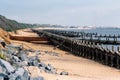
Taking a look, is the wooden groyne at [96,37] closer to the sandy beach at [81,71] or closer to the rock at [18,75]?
the sandy beach at [81,71]

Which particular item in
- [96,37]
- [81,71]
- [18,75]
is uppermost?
[18,75]

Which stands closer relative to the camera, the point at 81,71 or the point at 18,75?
the point at 18,75

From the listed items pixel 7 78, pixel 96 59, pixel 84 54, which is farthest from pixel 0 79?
Answer: pixel 84 54

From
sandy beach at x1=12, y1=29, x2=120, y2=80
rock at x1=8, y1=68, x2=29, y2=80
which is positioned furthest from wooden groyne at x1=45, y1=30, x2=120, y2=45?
rock at x1=8, y1=68, x2=29, y2=80

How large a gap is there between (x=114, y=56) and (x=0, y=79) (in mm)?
19707

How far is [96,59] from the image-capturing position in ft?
128

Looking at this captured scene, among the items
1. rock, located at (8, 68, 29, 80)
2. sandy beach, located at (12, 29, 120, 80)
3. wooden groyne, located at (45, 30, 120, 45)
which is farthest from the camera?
wooden groyne, located at (45, 30, 120, 45)

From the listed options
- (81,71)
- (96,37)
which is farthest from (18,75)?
(96,37)

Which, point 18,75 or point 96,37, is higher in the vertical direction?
point 18,75

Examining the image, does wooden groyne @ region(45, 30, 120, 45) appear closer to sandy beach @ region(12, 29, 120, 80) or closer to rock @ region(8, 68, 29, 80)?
sandy beach @ region(12, 29, 120, 80)

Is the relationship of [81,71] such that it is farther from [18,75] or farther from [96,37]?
[96,37]

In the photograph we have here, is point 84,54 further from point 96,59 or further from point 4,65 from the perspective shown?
point 4,65

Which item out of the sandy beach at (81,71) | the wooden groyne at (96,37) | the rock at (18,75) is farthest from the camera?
the wooden groyne at (96,37)

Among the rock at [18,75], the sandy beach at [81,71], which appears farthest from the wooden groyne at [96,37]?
the rock at [18,75]
